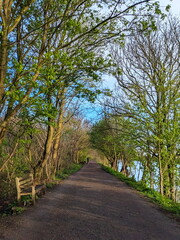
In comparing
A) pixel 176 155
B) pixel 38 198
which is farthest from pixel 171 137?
pixel 38 198

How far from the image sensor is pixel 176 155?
13734mm

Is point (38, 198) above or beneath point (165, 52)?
beneath

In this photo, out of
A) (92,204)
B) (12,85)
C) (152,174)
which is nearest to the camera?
(12,85)

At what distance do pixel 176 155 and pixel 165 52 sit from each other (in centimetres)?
723

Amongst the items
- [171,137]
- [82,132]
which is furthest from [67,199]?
[82,132]

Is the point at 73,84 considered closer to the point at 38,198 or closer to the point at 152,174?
the point at 38,198

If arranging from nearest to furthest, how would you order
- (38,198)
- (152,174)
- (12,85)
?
(12,85) → (38,198) → (152,174)

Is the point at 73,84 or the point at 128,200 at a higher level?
the point at 73,84

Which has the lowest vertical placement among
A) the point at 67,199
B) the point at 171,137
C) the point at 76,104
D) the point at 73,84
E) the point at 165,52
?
the point at 67,199

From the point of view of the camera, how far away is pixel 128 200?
28.9ft

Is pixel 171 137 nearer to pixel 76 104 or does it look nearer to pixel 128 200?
pixel 128 200

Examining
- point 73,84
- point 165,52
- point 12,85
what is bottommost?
point 12,85

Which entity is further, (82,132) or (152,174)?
(82,132)

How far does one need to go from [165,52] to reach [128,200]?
10326 millimetres
